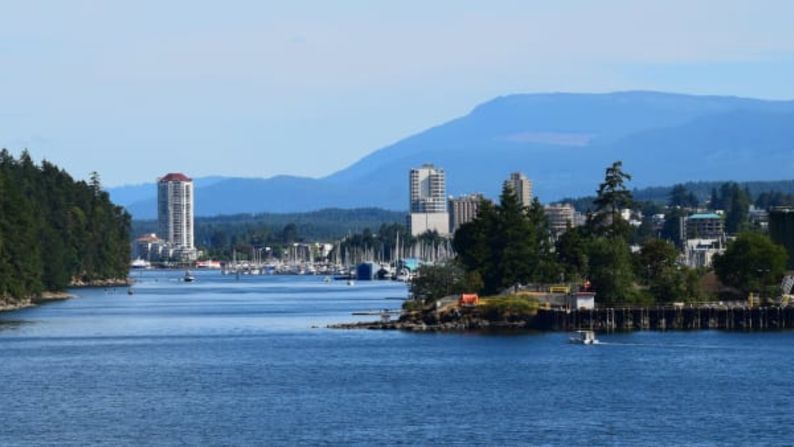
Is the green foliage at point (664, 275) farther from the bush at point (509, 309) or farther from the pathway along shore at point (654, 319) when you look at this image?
the bush at point (509, 309)

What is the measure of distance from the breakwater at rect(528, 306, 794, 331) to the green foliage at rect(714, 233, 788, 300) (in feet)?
29.0

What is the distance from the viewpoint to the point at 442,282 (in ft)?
438

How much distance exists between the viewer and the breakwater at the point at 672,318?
11538cm

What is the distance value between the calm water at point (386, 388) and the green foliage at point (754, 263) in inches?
581

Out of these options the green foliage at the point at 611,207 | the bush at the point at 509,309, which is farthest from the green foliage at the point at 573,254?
the bush at the point at 509,309

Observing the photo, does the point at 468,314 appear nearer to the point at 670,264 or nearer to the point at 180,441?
the point at 670,264

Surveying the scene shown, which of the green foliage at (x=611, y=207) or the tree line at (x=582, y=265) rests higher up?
the green foliage at (x=611, y=207)

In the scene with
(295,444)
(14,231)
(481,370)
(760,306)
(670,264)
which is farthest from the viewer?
(14,231)

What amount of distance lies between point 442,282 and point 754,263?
22.2 metres

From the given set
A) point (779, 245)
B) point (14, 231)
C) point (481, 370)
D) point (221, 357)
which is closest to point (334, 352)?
point (221, 357)

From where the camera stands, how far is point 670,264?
12706 cm

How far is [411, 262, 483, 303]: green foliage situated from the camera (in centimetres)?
12706

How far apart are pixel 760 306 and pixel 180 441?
212 feet

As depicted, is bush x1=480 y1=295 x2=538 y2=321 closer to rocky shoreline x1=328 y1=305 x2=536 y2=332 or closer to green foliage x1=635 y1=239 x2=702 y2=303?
rocky shoreline x1=328 y1=305 x2=536 y2=332
